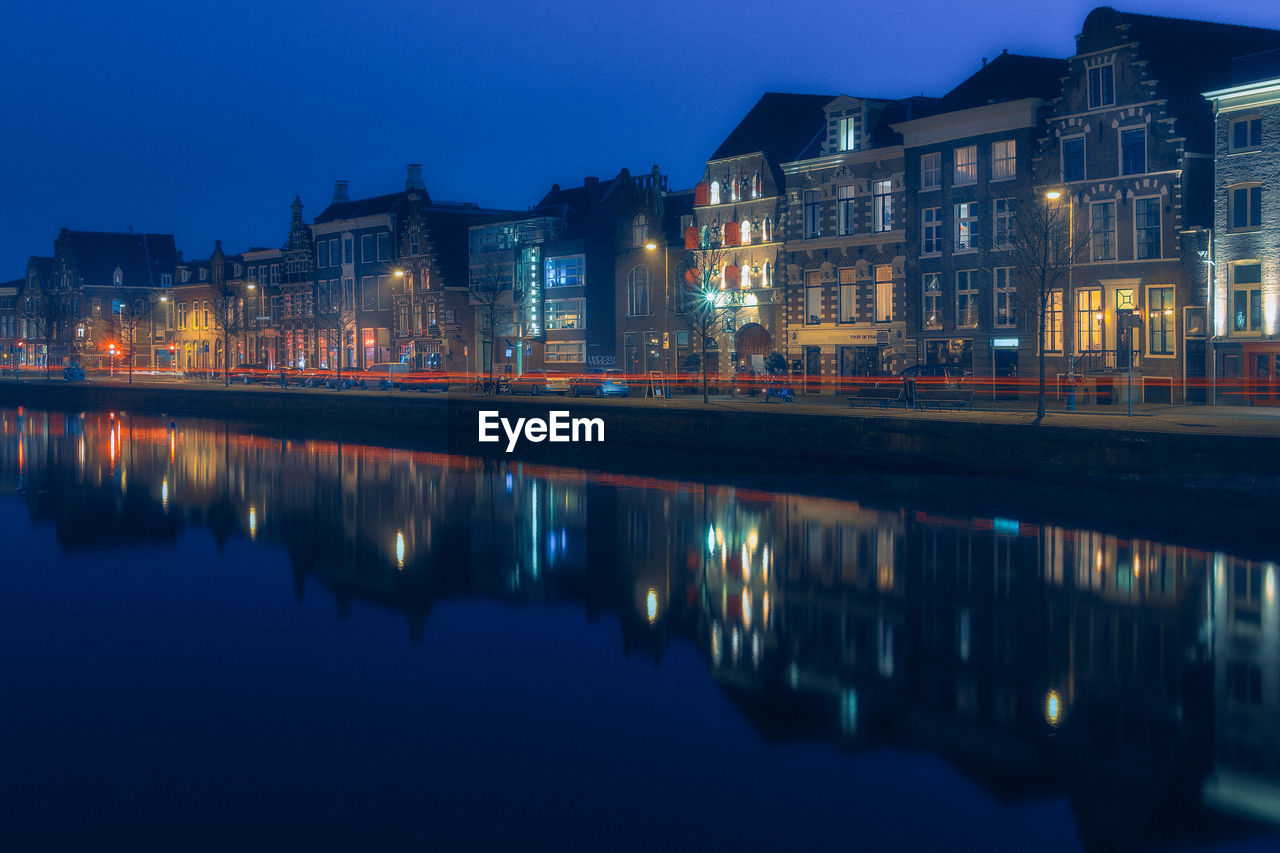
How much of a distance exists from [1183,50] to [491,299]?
47.6 meters

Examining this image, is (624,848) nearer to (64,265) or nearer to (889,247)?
(889,247)

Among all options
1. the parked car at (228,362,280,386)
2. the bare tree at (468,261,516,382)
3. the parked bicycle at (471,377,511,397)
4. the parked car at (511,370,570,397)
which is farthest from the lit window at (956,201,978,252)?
the parked car at (228,362,280,386)

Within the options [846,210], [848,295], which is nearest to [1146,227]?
[848,295]

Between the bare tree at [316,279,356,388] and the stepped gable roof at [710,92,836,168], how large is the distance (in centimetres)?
4345

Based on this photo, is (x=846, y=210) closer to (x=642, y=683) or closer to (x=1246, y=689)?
(x=1246, y=689)

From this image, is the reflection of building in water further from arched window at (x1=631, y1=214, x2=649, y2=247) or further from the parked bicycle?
arched window at (x1=631, y1=214, x2=649, y2=247)

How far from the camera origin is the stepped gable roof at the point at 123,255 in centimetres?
14275

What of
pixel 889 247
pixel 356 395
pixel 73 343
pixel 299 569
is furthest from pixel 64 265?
pixel 299 569

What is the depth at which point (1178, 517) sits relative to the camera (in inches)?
1055

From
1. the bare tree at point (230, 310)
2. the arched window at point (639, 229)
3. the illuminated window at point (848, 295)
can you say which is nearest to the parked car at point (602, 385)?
the arched window at point (639, 229)

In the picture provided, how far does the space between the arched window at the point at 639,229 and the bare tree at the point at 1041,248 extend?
2687cm

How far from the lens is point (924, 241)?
58812 mm

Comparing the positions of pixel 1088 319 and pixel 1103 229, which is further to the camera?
pixel 1088 319

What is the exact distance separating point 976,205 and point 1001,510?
3109 centimetres
